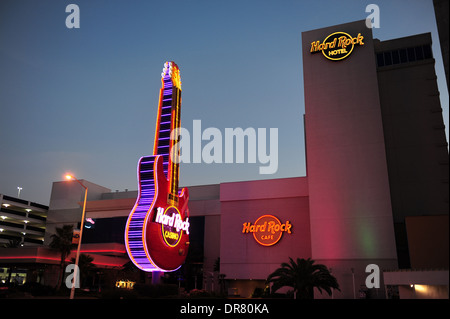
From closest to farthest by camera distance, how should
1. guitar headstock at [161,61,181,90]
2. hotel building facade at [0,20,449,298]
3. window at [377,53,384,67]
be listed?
hotel building facade at [0,20,449,298] < guitar headstock at [161,61,181,90] < window at [377,53,384,67]

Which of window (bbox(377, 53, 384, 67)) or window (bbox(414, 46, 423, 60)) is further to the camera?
window (bbox(377, 53, 384, 67))

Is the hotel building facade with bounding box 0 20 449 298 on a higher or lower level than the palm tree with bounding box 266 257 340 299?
higher

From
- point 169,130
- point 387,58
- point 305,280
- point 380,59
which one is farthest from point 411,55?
point 305,280

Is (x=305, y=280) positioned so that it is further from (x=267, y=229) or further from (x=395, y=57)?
(x=395, y=57)

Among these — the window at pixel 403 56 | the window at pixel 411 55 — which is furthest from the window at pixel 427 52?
the window at pixel 403 56

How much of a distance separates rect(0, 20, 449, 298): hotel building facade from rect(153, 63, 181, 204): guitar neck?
1569cm

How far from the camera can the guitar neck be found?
4250 centimetres

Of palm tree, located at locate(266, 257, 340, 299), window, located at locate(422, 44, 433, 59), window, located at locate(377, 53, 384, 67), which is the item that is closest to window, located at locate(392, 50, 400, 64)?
window, located at locate(377, 53, 384, 67)

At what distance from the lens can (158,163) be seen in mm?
39875

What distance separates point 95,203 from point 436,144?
63253 millimetres

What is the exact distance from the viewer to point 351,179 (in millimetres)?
45406

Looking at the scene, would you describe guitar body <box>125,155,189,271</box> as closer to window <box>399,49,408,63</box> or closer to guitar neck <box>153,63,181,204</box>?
guitar neck <box>153,63,181,204</box>

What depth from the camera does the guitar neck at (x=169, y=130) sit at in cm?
4250
